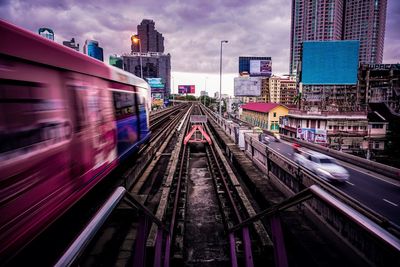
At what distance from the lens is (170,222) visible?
5.95 m

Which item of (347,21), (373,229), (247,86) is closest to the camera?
(373,229)

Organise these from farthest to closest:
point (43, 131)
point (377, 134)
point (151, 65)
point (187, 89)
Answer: point (151, 65), point (187, 89), point (377, 134), point (43, 131)

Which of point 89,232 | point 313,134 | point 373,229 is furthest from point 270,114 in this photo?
point 89,232

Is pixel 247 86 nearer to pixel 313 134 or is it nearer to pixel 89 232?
pixel 313 134

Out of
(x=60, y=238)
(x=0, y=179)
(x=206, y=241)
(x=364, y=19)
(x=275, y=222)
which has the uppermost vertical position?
(x=364, y=19)

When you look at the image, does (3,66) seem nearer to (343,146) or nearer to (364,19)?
(343,146)

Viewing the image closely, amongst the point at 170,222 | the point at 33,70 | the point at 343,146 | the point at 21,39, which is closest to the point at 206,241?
the point at 170,222

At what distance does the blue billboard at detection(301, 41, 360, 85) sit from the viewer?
4066cm

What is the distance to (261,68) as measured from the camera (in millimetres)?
66062

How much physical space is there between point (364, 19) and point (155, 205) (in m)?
175

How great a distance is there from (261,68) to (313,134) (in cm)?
2954

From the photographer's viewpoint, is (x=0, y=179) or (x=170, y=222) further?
(x=170, y=222)

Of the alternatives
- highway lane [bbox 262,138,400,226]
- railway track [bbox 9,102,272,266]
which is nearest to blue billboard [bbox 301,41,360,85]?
highway lane [bbox 262,138,400,226]

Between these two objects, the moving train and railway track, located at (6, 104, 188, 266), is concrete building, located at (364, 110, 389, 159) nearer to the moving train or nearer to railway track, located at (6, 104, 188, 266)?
railway track, located at (6, 104, 188, 266)
